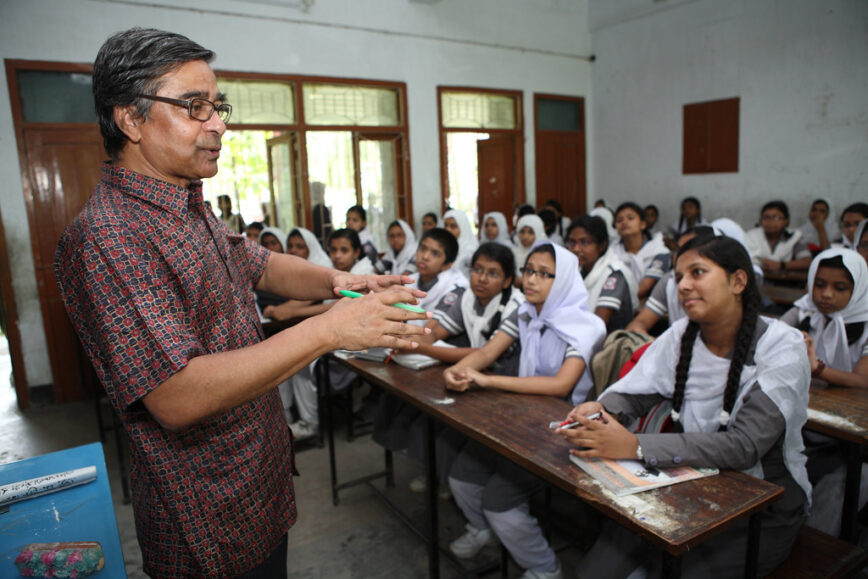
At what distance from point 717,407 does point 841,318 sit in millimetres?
1228

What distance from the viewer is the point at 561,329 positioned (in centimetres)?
240

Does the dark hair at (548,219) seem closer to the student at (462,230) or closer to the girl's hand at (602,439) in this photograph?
the student at (462,230)

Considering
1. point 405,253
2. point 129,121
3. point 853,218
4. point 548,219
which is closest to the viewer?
point 129,121

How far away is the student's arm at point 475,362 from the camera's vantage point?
7.16 feet

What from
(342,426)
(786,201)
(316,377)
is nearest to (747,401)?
(316,377)

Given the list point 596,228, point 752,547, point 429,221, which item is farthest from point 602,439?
point 429,221

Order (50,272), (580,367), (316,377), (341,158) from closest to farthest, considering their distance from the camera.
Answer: (580,367)
(316,377)
(50,272)
(341,158)

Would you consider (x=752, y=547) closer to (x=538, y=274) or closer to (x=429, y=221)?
(x=538, y=274)

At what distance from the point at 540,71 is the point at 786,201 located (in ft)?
13.0

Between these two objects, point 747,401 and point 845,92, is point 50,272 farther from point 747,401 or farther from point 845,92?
point 845,92

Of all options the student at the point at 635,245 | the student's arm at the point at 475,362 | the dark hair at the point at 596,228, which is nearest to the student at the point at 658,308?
the dark hair at the point at 596,228

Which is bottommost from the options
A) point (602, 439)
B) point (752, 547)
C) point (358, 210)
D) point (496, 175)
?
point (752, 547)

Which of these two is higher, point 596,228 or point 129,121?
point 129,121

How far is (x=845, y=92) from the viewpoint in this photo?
6484 millimetres
